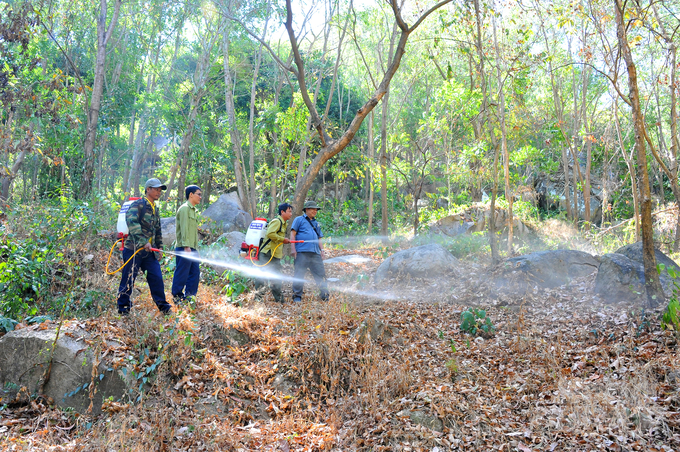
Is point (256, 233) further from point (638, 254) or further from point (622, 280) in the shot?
point (638, 254)

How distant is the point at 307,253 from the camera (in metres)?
7.71

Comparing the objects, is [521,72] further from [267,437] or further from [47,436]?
[47,436]

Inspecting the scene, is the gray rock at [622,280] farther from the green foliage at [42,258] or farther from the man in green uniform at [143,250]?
the green foliage at [42,258]

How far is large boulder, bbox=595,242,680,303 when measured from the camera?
671cm

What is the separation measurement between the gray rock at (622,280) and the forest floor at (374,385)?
32 cm

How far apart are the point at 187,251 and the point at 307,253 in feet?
7.02

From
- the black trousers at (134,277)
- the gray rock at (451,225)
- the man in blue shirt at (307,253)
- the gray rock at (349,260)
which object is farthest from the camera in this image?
the gray rock at (451,225)

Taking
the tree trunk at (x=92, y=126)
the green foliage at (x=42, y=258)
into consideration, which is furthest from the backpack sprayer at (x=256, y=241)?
the tree trunk at (x=92, y=126)

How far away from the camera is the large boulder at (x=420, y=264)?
31.5ft

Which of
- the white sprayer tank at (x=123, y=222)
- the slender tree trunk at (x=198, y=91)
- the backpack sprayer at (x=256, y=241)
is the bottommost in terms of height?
the backpack sprayer at (x=256, y=241)

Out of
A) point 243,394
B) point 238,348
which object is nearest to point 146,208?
point 238,348

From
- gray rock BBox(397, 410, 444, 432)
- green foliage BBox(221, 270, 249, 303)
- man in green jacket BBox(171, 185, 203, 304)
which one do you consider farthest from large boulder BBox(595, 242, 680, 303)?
man in green jacket BBox(171, 185, 203, 304)

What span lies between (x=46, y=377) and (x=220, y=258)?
4.39 m

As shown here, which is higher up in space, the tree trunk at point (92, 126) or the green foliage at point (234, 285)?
the tree trunk at point (92, 126)
